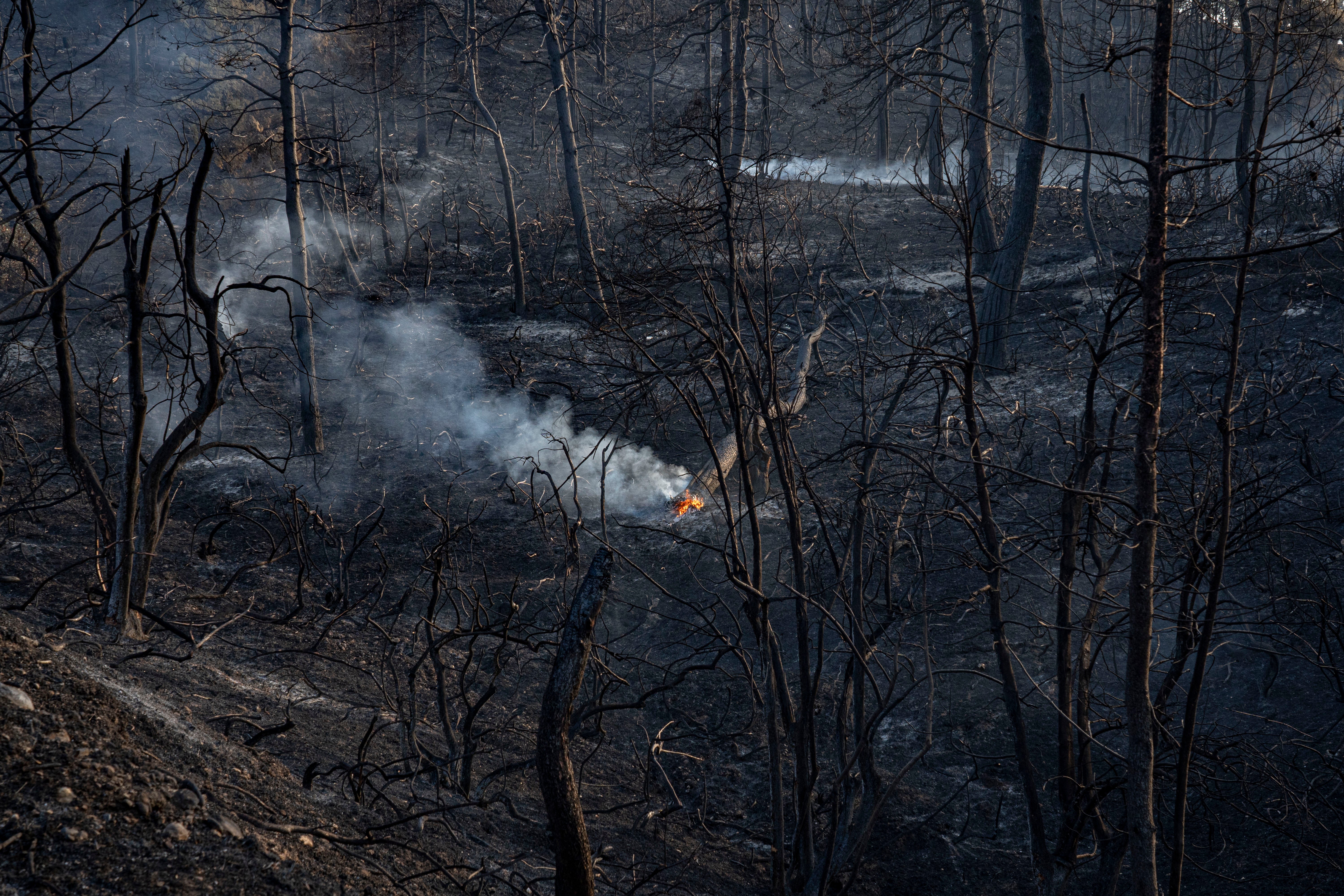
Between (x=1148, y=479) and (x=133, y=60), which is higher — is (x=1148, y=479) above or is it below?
below

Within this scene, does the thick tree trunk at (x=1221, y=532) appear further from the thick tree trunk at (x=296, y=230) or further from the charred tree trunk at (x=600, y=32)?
the charred tree trunk at (x=600, y=32)

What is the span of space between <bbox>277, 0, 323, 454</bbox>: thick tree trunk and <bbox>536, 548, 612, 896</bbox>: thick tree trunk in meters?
8.74

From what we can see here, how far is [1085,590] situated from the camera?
777cm

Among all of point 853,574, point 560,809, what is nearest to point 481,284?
point 853,574

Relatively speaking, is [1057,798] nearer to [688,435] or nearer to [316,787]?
[316,787]

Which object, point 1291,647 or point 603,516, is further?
point 1291,647

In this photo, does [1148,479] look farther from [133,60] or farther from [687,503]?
[133,60]

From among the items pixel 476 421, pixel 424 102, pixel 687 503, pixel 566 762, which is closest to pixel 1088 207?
pixel 687 503

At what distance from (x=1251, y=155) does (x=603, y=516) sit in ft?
8.59

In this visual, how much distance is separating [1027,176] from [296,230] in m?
9.99

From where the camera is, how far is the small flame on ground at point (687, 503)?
30.7ft

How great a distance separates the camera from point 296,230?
38.9 ft

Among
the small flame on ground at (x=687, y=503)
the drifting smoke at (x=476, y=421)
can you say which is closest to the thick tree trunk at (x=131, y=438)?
the drifting smoke at (x=476, y=421)

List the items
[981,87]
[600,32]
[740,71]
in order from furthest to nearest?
[600,32], [740,71], [981,87]
